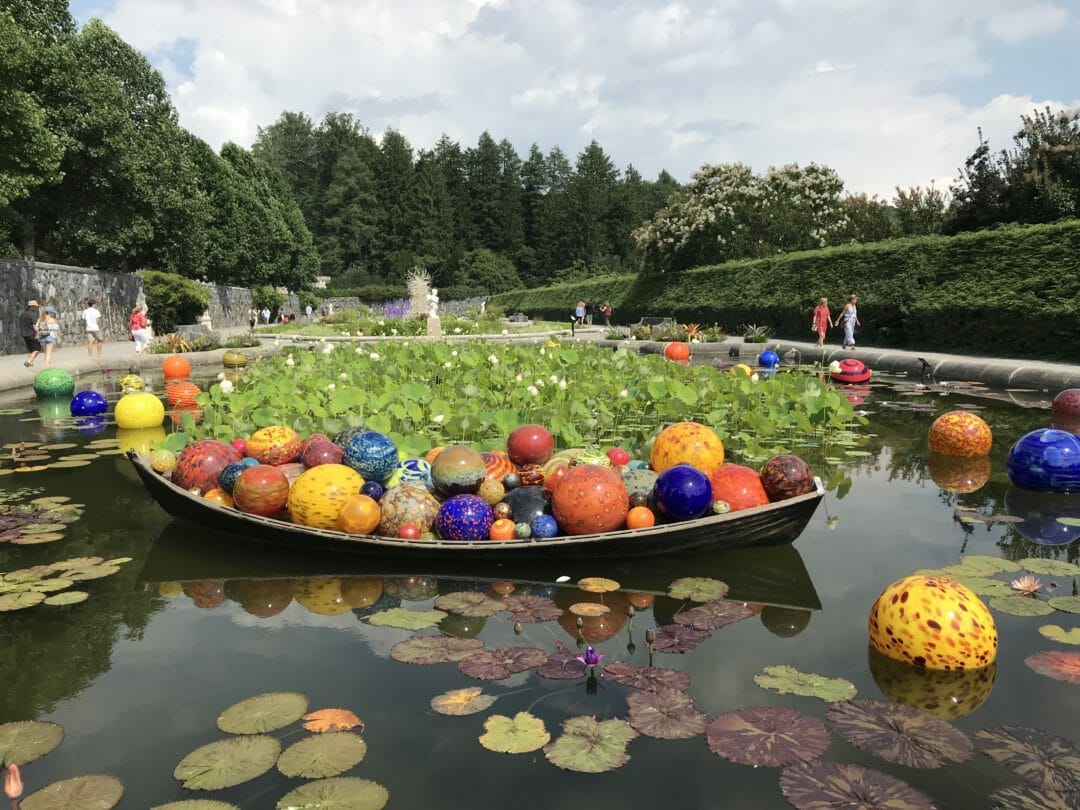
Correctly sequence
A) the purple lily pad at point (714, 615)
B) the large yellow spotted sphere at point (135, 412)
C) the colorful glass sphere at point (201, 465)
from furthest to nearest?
1. the large yellow spotted sphere at point (135, 412)
2. the colorful glass sphere at point (201, 465)
3. the purple lily pad at point (714, 615)

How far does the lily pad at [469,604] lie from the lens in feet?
13.5

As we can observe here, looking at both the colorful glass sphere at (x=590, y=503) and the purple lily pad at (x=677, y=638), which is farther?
the colorful glass sphere at (x=590, y=503)

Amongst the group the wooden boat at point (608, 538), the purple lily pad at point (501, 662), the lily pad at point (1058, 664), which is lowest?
the lily pad at point (1058, 664)

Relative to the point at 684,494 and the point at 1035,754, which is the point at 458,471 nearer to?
the point at 684,494

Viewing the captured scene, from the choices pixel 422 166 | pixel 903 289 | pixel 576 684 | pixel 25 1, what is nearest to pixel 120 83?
pixel 25 1

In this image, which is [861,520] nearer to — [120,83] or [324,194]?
[120,83]

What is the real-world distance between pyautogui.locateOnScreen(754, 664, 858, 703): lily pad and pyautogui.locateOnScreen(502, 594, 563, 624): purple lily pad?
115cm

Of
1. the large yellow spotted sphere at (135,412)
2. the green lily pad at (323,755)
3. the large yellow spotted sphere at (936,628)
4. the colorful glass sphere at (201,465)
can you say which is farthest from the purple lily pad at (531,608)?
the large yellow spotted sphere at (135,412)

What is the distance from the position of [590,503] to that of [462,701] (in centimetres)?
174

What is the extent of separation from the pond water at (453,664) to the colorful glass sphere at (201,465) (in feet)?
1.25

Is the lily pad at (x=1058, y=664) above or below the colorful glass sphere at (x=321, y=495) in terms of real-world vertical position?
below

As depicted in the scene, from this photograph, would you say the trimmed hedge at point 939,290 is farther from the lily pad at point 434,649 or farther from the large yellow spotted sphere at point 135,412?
the large yellow spotted sphere at point 135,412

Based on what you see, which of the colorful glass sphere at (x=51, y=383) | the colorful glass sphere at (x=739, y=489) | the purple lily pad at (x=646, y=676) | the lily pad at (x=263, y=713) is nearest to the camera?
the lily pad at (x=263, y=713)

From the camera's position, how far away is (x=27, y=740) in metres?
2.99
